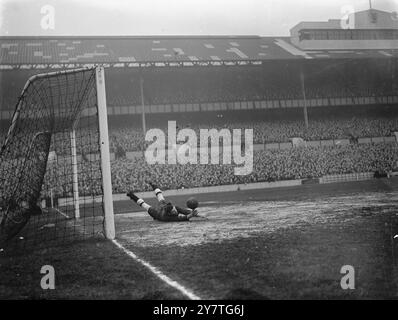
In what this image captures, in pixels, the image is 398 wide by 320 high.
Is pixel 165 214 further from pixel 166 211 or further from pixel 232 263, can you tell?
pixel 232 263

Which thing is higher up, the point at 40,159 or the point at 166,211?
the point at 40,159

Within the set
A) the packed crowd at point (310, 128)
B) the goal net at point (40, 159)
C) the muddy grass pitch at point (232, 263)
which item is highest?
the packed crowd at point (310, 128)

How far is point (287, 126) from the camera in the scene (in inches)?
1147

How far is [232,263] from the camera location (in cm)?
446

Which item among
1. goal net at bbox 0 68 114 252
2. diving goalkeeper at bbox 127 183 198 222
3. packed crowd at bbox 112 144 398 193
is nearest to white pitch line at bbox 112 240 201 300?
goal net at bbox 0 68 114 252

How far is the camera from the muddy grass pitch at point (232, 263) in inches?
143

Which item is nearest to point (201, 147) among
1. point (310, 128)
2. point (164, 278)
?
point (310, 128)

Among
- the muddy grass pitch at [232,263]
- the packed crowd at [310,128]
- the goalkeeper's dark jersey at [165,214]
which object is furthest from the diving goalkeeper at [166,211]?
the packed crowd at [310,128]

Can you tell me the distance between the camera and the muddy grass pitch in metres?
3.63

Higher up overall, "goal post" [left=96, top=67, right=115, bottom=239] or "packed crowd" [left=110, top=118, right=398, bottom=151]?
"packed crowd" [left=110, top=118, right=398, bottom=151]

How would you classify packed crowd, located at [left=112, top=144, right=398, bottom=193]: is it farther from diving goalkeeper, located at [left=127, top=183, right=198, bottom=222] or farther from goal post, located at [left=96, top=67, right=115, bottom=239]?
goal post, located at [left=96, top=67, right=115, bottom=239]

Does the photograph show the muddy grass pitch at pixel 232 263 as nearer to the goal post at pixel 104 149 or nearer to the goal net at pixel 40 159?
the goal post at pixel 104 149

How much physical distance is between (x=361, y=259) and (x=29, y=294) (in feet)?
11.8
